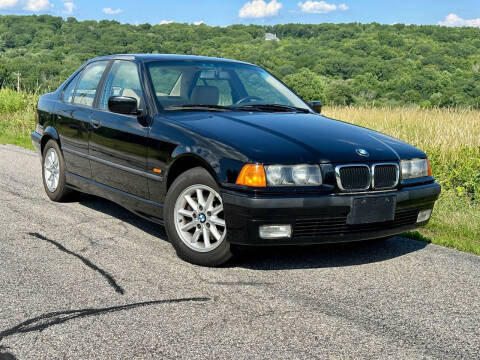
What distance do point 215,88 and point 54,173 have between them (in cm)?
243

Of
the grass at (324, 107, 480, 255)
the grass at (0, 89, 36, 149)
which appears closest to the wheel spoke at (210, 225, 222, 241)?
the grass at (324, 107, 480, 255)

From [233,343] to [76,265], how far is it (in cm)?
188

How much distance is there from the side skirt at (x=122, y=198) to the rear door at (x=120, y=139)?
0.05m

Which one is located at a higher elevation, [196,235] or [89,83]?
[89,83]

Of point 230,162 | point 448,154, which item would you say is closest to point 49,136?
point 230,162

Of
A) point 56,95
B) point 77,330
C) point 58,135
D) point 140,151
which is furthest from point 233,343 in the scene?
point 56,95

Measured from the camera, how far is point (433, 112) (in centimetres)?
1374

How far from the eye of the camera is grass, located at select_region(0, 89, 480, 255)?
241 inches

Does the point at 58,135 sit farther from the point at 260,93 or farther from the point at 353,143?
the point at 353,143

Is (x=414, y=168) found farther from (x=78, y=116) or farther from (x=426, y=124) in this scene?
(x=426, y=124)

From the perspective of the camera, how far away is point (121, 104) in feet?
17.2

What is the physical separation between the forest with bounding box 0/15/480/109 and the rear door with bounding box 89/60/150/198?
23653 mm

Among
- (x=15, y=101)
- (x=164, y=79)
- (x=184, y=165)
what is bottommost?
(x=15, y=101)

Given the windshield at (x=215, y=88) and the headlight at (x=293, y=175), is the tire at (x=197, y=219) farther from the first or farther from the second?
the windshield at (x=215, y=88)
